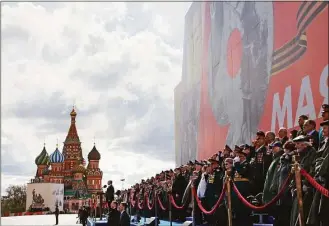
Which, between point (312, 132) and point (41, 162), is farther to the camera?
point (41, 162)

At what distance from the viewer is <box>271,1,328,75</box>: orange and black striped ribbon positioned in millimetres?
8750

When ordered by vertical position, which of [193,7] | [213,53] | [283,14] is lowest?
[283,14]

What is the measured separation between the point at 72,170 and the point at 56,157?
14.5 feet

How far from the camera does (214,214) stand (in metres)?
7.71

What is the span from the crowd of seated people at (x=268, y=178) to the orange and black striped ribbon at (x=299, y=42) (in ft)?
7.17

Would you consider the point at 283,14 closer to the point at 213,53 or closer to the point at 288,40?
the point at 288,40

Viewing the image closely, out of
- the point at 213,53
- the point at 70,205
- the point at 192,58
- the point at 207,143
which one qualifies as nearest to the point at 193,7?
the point at 192,58

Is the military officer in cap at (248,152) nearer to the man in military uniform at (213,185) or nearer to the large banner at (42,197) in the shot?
the man in military uniform at (213,185)

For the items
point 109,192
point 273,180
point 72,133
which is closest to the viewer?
point 273,180

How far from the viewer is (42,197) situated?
70.4m

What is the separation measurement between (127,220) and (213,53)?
26.5 ft

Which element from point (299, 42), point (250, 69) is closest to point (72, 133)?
point (250, 69)

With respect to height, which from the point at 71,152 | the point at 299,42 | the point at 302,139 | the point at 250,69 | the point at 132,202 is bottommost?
the point at 132,202

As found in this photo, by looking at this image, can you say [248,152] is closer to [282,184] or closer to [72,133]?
[282,184]
